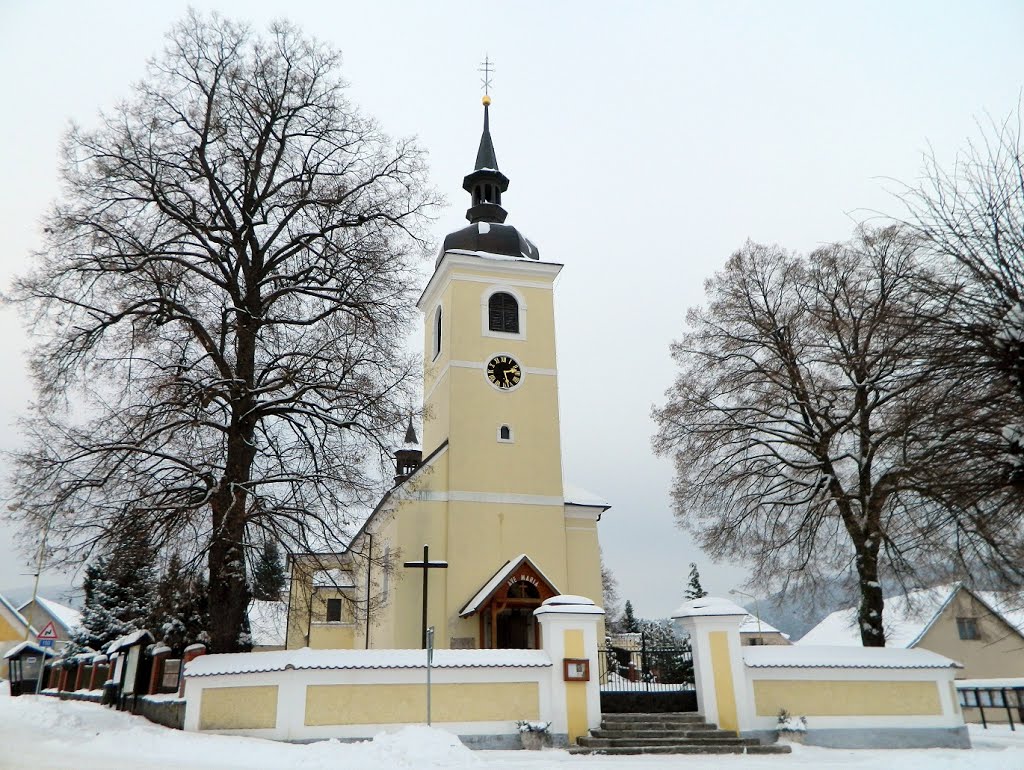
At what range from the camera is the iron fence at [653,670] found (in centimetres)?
1617

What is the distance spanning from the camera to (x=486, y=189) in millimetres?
28672

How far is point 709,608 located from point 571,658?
9.51 feet

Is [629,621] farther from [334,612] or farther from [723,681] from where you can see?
[723,681]

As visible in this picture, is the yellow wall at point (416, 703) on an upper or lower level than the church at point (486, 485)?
lower

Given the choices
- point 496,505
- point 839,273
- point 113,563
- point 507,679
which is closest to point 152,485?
point 113,563

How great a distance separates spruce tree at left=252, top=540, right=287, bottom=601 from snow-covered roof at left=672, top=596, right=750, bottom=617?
25.3 feet

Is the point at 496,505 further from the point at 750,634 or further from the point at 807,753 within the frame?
the point at 750,634

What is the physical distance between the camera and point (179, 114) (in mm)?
15477

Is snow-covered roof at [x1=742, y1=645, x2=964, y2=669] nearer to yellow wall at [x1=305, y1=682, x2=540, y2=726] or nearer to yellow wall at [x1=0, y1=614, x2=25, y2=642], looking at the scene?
yellow wall at [x1=305, y1=682, x2=540, y2=726]

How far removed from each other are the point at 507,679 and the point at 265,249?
9443 millimetres

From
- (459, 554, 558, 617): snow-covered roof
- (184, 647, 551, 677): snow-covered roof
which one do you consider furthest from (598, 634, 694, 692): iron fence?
(184, 647, 551, 677): snow-covered roof

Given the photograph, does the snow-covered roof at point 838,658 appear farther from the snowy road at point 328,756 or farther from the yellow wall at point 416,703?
the yellow wall at point 416,703

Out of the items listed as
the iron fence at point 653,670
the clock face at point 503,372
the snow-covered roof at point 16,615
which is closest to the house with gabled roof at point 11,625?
the snow-covered roof at point 16,615

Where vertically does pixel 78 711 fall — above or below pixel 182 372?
below
